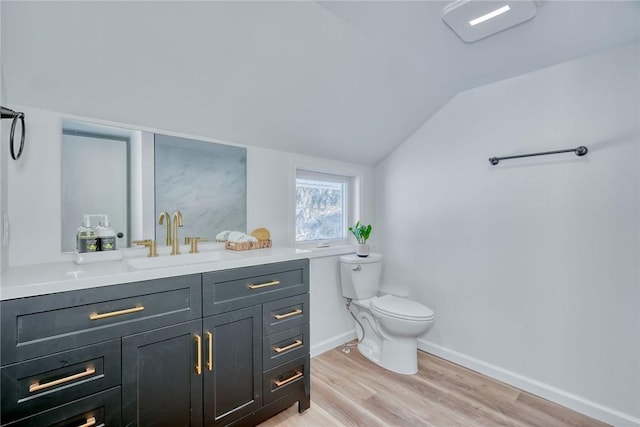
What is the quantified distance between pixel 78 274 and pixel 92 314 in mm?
162

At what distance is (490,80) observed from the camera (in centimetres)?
212

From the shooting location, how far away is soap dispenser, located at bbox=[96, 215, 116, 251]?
1.47 metres

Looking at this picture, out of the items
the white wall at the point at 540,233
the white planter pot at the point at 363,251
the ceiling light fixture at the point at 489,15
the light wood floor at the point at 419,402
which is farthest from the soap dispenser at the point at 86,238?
the white wall at the point at 540,233

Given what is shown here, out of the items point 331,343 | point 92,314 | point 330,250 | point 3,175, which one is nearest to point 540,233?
point 330,250

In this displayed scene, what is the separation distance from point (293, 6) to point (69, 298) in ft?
4.76

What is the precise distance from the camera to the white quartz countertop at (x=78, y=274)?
Result: 3.25 ft

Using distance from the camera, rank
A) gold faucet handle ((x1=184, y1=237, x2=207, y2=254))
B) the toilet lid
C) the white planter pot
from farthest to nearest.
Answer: the white planter pot → the toilet lid → gold faucet handle ((x1=184, y1=237, x2=207, y2=254))

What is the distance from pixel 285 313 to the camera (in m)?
1.69

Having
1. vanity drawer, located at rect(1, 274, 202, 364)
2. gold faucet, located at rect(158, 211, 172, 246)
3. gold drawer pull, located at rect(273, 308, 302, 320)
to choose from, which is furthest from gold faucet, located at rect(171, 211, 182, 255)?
gold drawer pull, located at rect(273, 308, 302, 320)

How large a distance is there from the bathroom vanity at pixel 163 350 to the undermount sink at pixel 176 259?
0.23m

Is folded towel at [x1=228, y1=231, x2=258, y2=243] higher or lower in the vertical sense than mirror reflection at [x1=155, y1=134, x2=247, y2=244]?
lower

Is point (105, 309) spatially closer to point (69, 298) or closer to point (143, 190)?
point (69, 298)

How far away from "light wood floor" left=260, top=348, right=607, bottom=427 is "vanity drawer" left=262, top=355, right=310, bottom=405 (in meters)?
0.17

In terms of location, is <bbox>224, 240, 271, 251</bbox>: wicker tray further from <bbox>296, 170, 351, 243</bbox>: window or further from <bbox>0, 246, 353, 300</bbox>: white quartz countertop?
<bbox>296, 170, 351, 243</bbox>: window
